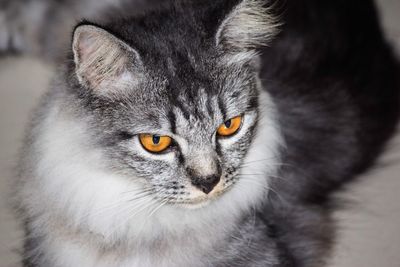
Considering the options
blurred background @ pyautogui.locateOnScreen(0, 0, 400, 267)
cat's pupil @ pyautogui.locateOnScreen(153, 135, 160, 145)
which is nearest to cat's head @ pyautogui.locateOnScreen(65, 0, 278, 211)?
cat's pupil @ pyautogui.locateOnScreen(153, 135, 160, 145)

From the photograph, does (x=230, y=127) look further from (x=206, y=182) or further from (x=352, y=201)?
(x=352, y=201)

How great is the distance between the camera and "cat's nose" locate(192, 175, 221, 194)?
4.77ft

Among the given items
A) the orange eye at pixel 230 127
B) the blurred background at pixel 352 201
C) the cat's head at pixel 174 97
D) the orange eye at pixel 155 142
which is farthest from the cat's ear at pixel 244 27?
the blurred background at pixel 352 201

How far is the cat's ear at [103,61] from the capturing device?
4.33ft

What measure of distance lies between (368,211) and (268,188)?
63 centimetres

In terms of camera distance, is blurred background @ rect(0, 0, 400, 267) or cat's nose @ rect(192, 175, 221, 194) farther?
blurred background @ rect(0, 0, 400, 267)

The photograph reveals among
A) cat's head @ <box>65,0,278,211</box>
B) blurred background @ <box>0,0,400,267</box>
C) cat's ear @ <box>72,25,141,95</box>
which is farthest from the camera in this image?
blurred background @ <box>0,0,400,267</box>

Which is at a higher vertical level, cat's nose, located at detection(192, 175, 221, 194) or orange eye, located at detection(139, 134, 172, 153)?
orange eye, located at detection(139, 134, 172, 153)

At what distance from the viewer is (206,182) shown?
1460 mm

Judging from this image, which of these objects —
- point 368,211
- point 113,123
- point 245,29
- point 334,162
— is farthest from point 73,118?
point 368,211

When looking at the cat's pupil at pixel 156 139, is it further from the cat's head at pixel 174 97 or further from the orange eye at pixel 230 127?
the orange eye at pixel 230 127

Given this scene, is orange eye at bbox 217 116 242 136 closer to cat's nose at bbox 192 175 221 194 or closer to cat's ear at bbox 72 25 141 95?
cat's nose at bbox 192 175 221 194

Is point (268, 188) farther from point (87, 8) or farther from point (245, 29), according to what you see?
point (87, 8)

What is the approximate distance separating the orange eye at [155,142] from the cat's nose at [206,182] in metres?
0.12
